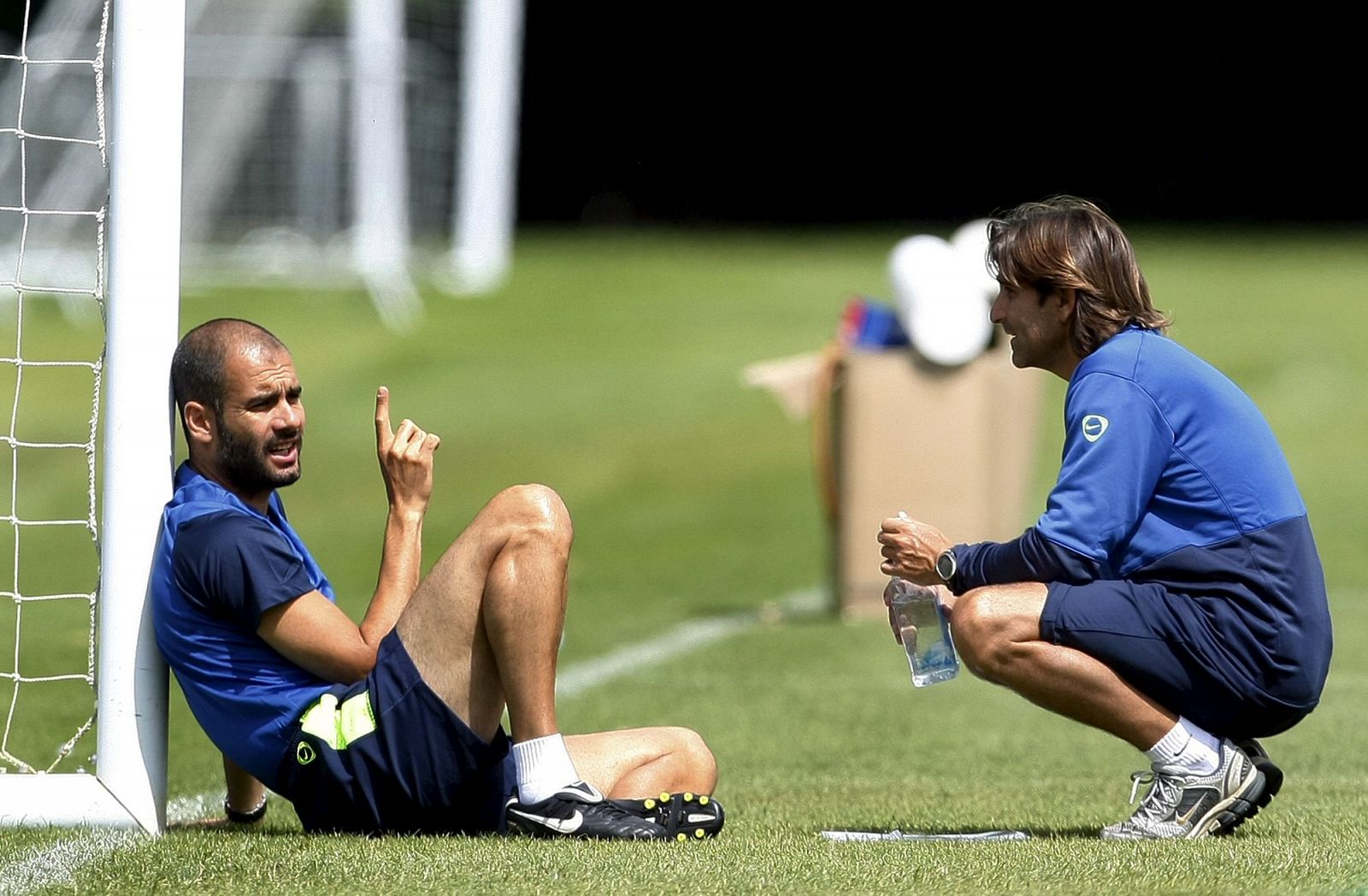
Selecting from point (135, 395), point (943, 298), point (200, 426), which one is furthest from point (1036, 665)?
point (943, 298)

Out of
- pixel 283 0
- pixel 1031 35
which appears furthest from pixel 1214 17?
pixel 283 0

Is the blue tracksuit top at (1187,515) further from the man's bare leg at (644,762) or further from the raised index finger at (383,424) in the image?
the raised index finger at (383,424)

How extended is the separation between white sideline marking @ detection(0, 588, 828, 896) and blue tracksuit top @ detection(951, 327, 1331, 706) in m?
2.07

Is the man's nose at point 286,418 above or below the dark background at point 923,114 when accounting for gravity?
below

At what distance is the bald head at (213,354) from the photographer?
13.2ft

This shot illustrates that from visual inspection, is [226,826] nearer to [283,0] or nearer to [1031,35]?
[283,0]

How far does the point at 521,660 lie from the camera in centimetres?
387

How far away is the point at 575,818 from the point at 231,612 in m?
0.87

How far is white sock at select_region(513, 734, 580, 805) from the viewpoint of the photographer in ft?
13.0

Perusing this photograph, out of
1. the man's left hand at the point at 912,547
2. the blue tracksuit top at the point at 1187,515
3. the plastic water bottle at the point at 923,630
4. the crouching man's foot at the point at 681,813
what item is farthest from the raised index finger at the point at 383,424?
the blue tracksuit top at the point at 1187,515

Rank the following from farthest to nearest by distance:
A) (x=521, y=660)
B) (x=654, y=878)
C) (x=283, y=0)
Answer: (x=283, y=0) → (x=521, y=660) → (x=654, y=878)

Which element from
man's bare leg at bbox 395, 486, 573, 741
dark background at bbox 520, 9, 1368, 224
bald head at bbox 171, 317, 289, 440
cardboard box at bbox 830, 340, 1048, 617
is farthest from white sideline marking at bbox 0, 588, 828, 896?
dark background at bbox 520, 9, 1368, 224

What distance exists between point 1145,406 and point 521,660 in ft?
4.80

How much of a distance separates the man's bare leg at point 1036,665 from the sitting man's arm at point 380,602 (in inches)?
48.8
